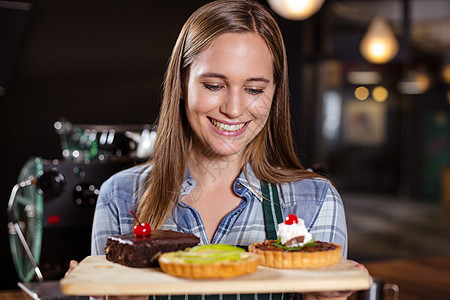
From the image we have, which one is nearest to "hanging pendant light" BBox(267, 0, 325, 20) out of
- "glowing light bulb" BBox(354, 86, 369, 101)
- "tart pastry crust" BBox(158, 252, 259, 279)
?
"glowing light bulb" BBox(354, 86, 369, 101)

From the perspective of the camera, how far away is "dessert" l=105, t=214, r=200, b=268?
113 cm

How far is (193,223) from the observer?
1.54 meters

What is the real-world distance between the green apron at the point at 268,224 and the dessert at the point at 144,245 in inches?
12.0

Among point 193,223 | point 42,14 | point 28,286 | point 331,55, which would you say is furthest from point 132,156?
point 331,55

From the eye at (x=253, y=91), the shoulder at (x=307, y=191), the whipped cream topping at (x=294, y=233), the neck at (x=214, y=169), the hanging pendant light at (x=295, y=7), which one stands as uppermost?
the hanging pendant light at (x=295, y=7)

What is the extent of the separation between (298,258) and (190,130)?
0.62m

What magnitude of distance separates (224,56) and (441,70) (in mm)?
5299

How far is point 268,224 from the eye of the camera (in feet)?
5.14

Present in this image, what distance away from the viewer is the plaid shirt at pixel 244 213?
155 cm

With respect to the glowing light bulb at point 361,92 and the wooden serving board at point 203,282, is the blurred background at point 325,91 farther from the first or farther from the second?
the wooden serving board at point 203,282

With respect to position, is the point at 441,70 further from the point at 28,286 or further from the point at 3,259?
the point at 28,286

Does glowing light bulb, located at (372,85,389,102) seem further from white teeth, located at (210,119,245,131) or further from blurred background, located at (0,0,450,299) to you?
white teeth, located at (210,119,245,131)

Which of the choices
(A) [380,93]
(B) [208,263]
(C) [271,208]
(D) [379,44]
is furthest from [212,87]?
(A) [380,93]

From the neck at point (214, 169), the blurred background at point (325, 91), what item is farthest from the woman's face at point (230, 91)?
the blurred background at point (325, 91)
